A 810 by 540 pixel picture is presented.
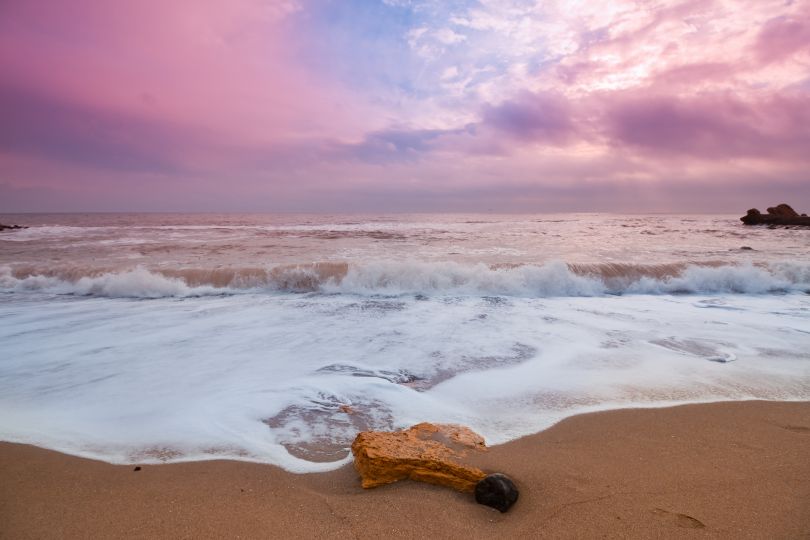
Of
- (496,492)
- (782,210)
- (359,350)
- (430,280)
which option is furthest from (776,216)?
(496,492)

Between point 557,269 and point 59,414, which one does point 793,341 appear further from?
point 59,414

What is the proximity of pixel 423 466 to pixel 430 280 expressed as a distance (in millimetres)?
7524

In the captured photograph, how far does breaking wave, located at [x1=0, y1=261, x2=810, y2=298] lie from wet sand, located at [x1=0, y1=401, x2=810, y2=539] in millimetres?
6644

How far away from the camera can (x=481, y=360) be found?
4.65m

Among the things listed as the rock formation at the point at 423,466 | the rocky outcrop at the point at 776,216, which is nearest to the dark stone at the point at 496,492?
the rock formation at the point at 423,466

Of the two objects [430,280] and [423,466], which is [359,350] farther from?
[430,280]

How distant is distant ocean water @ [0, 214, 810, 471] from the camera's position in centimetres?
315

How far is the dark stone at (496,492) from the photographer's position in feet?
6.86

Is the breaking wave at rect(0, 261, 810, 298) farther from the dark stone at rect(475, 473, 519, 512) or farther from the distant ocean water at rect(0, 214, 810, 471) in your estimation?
the dark stone at rect(475, 473, 519, 512)

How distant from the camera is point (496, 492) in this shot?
2.11 m

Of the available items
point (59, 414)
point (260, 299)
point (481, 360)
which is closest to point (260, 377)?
point (59, 414)

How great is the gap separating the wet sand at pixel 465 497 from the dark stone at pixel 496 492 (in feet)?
Result: 0.15

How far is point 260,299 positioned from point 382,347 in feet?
14.2

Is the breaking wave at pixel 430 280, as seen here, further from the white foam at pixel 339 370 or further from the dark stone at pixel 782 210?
the dark stone at pixel 782 210
